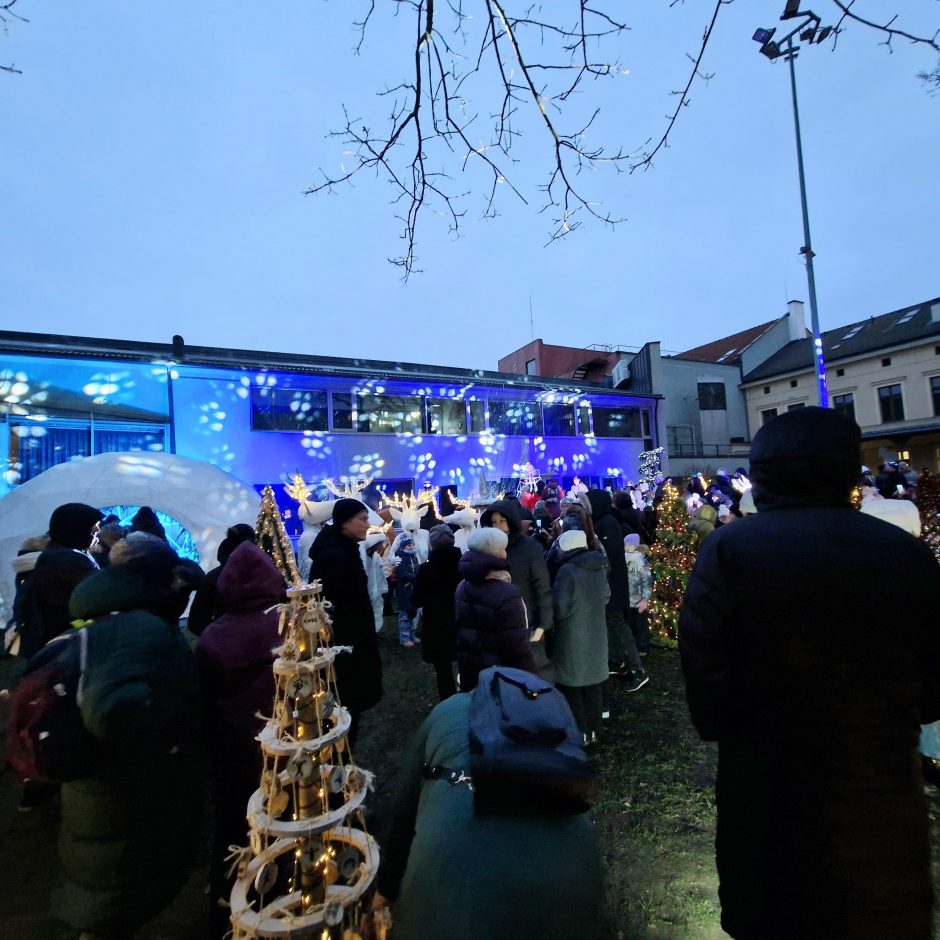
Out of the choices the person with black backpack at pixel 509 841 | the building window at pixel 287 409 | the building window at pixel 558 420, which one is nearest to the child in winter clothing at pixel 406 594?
the person with black backpack at pixel 509 841

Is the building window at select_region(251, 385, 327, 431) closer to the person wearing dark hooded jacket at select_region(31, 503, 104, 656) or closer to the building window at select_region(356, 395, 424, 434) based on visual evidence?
the building window at select_region(356, 395, 424, 434)

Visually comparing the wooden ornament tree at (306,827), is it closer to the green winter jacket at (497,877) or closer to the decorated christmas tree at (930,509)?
the green winter jacket at (497,877)

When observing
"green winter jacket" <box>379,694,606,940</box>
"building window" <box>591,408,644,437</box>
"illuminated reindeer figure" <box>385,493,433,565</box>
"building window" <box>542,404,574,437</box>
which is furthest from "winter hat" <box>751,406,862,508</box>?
"building window" <box>591,408,644,437</box>

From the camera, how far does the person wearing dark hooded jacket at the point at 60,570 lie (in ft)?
12.1

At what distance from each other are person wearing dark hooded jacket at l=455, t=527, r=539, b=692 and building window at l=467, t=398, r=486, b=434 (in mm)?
15356

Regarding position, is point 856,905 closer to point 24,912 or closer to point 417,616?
point 24,912

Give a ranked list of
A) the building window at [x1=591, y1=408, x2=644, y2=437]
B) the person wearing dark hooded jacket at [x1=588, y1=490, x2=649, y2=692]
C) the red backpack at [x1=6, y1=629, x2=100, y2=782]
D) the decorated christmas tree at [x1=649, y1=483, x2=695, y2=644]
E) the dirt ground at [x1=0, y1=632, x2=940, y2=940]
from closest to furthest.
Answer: the red backpack at [x1=6, y1=629, x2=100, y2=782] → the dirt ground at [x1=0, y1=632, x2=940, y2=940] → the person wearing dark hooded jacket at [x1=588, y1=490, x2=649, y2=692] → the decorated christmas tree at [x1=649, y1=483, x2=695, y2=644] → the building window at [x1=591, y1=408, x2=644, y2=437]

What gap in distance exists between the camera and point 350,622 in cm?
366

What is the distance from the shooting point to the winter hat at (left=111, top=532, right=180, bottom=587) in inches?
86.4

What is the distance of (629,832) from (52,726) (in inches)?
127

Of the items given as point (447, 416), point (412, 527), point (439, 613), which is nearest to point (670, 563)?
point (439, 613)

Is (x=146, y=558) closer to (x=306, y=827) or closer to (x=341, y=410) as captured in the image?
(x=306, y=827)

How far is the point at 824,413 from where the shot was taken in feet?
5.45

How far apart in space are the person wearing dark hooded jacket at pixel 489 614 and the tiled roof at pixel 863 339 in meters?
30.1
